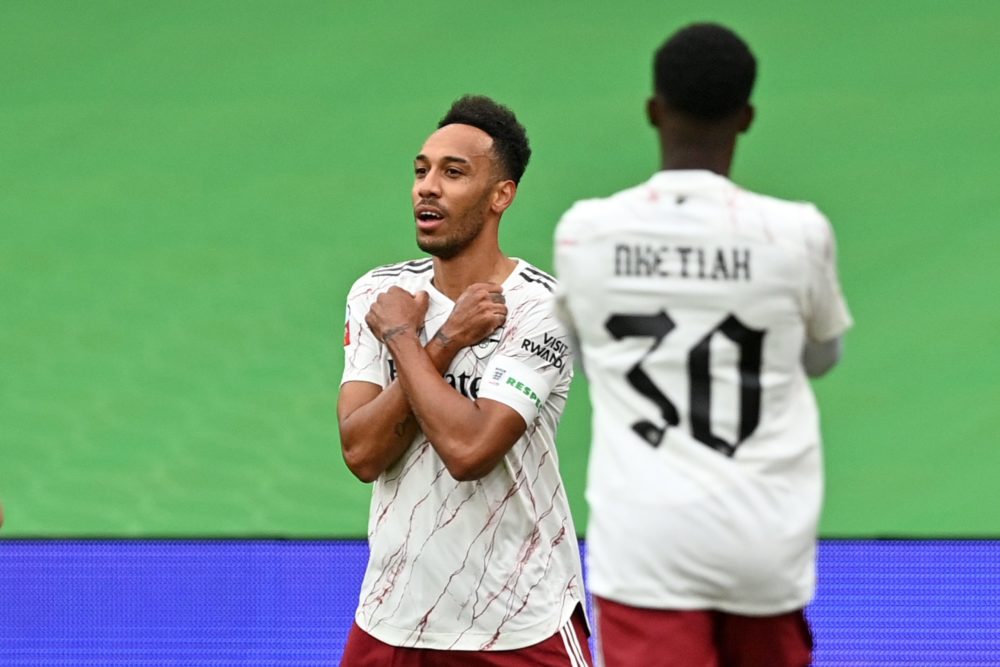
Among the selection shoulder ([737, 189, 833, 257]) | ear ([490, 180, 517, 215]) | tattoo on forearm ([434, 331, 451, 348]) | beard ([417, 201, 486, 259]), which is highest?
shoulder ([737, 189, 833, 257])

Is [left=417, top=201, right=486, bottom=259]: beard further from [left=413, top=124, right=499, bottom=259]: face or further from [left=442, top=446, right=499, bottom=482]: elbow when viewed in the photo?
[left=442, top=446, right=499, bottom=482]: elbow

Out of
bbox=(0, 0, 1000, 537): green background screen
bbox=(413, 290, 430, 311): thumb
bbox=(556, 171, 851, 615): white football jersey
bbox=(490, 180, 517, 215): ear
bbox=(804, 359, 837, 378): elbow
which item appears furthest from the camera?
bbox=(0, 0, 1000, 537): green background screen

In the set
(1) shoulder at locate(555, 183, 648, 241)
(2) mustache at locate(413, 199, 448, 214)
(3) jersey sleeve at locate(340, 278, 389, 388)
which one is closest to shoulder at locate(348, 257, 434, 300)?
(3) jersey sleeve at locate(340, 278, 389, 388)

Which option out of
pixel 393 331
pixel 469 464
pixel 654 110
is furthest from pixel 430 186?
pixel 654 110

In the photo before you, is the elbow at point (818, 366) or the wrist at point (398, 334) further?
the wrist at point (398, 334)

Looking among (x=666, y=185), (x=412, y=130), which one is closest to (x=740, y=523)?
(x=666, y=185)

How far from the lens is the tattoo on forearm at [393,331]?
264 centimetres

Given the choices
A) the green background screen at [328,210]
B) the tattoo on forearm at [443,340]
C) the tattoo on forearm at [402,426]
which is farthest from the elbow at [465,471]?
the green background screen at [328,210]

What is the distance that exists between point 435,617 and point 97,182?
3959 mm

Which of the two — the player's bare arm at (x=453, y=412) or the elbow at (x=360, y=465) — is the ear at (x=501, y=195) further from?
the elbow at (x=360, y=465)

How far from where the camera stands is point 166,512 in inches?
222

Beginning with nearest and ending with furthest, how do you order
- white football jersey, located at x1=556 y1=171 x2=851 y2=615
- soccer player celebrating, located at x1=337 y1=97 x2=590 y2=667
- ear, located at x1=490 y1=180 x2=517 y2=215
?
white football jersey, located at x1=556 y1=171 x2=851 y2=615, soccer player celebrating, located at x1=337 y1=97 x2=590 y2=667, ear, located at x1=490 y1=180 x2=517 y2=215

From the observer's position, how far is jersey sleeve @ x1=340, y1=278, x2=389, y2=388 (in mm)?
2750

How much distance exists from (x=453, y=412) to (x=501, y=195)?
50 centimetres
